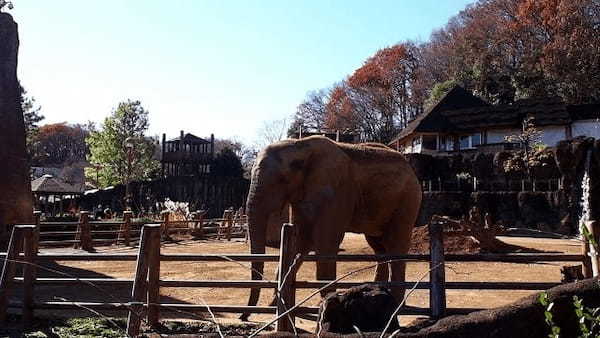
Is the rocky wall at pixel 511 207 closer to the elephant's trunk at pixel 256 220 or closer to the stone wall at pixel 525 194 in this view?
the stone wall at pixel 525 194

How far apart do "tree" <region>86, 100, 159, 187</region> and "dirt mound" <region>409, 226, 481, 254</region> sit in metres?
31.4

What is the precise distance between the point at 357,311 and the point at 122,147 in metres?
42.7

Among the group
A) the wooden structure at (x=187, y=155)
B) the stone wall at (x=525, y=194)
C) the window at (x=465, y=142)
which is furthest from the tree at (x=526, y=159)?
the wooden structure at (x=187, y=155)

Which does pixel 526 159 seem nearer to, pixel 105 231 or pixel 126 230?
pixel 126 230

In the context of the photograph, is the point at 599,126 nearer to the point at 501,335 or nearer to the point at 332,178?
the point at 332,178

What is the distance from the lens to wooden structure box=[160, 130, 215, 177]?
139ft

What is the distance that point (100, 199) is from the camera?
→ 3700cm

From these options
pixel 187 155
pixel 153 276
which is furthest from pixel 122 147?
pixel 153 276

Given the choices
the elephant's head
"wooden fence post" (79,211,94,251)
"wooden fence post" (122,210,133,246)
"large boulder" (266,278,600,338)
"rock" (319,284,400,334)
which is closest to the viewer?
"large boulder" (266,278,600,338)

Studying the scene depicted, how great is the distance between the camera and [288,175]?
306 inches

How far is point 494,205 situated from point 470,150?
1028 centimetres

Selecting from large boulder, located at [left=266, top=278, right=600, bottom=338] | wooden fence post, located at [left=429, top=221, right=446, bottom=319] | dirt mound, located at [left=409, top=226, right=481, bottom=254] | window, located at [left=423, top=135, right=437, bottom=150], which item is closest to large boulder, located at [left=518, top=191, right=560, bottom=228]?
dirt mound, located at [left=409, top=226, right=481, bottom=254]

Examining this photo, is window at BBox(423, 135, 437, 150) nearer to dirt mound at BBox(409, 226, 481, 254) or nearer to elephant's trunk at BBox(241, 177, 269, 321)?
dirt mound at BBox(409, 226, 481, 254)

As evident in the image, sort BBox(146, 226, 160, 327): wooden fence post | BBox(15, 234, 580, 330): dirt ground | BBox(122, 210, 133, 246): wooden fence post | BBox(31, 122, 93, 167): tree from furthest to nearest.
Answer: BBox(31, 122, 93, 167): tree < BBox(122, 210, 133, 246): wooden fence post < BBox(15, 234, 580, 330): dirt ground < BBox(146, 226, 160, 327): wooden fence post
